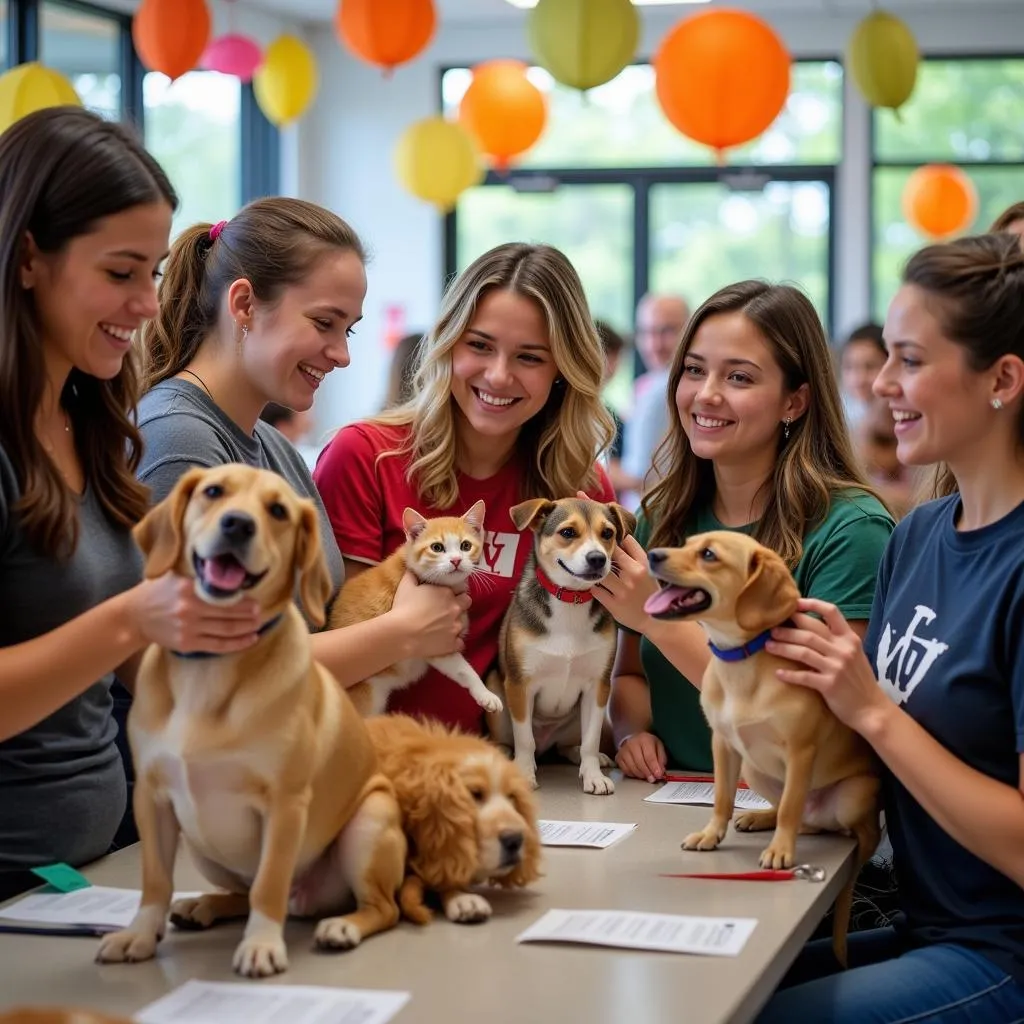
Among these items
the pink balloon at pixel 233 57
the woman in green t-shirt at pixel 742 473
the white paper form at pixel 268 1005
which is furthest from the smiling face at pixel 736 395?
the pink balloon at pixel 233 57

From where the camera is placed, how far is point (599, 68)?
16.7ft

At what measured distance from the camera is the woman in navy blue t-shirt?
189 cm

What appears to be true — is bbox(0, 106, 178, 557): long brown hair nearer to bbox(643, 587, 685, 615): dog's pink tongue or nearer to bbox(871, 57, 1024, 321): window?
bbox(643, 587, 685, 615): dog's pink tongue

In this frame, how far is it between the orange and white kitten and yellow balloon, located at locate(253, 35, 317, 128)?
5.30 meters

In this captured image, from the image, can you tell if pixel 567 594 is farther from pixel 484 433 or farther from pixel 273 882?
pixel 273 882

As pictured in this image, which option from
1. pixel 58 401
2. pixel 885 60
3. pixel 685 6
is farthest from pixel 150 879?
pixel 685 6

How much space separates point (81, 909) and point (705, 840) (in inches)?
36.2

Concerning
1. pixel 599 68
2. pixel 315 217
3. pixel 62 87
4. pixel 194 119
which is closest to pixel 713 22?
pixel 599 68

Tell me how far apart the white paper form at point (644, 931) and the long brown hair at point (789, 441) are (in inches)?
37.7

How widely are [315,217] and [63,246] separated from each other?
0.70 metres

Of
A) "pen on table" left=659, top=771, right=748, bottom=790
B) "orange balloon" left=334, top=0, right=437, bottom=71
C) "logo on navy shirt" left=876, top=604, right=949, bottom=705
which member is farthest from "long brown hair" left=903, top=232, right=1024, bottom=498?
"orange balloon" left=334, top=0, right=437, bottom=71

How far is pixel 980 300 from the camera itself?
6.64 ft

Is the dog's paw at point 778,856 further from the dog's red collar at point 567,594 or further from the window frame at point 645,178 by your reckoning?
the window frame at point 645,178

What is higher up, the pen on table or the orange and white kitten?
the orange and white kitten
